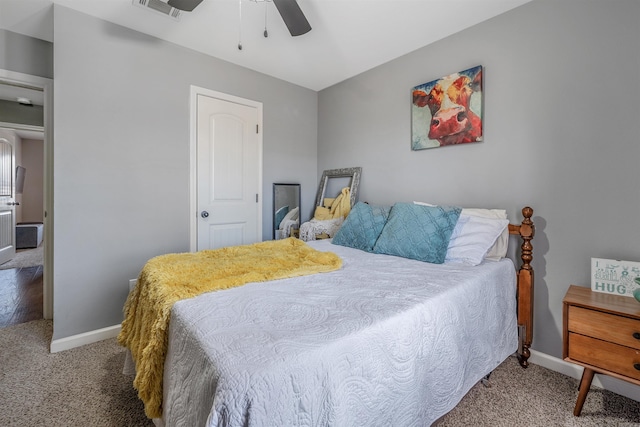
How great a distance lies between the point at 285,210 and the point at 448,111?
2.01 meters

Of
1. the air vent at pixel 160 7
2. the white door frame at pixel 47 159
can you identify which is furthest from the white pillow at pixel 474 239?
the white door frame at pixel 47 159

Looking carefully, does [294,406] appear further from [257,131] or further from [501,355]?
[257,131]

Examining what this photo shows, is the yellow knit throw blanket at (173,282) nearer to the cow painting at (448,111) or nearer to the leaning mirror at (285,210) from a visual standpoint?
the leaning mirror at (285,210)

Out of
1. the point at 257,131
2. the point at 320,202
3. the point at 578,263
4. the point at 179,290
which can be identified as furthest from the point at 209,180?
the point at 578,263

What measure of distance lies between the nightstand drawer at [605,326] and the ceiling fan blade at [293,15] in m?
2.24

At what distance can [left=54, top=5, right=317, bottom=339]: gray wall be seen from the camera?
2141 millimetres

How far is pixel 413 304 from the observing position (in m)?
1.17

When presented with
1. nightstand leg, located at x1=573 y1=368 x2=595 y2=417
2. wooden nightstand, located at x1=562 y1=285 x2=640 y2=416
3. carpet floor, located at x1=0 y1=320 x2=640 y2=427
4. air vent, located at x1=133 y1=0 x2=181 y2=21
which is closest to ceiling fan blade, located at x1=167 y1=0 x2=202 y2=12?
air vent, located at x1=133 y1=0 x2=181 y2=21

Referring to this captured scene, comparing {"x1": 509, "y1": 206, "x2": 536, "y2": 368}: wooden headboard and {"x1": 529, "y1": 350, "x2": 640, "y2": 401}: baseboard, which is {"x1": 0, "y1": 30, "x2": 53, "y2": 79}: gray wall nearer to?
{"x1": 509, "y1": 206, "x2": 536, "y2": 368}: wooden headboard

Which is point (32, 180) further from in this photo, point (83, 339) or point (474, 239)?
point (474, 239)

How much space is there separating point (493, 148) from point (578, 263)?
940 mm

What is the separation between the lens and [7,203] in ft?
15.7

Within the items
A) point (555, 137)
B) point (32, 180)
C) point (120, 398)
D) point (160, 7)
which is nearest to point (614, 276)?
point (555, 137)

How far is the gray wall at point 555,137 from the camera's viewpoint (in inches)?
64.7
